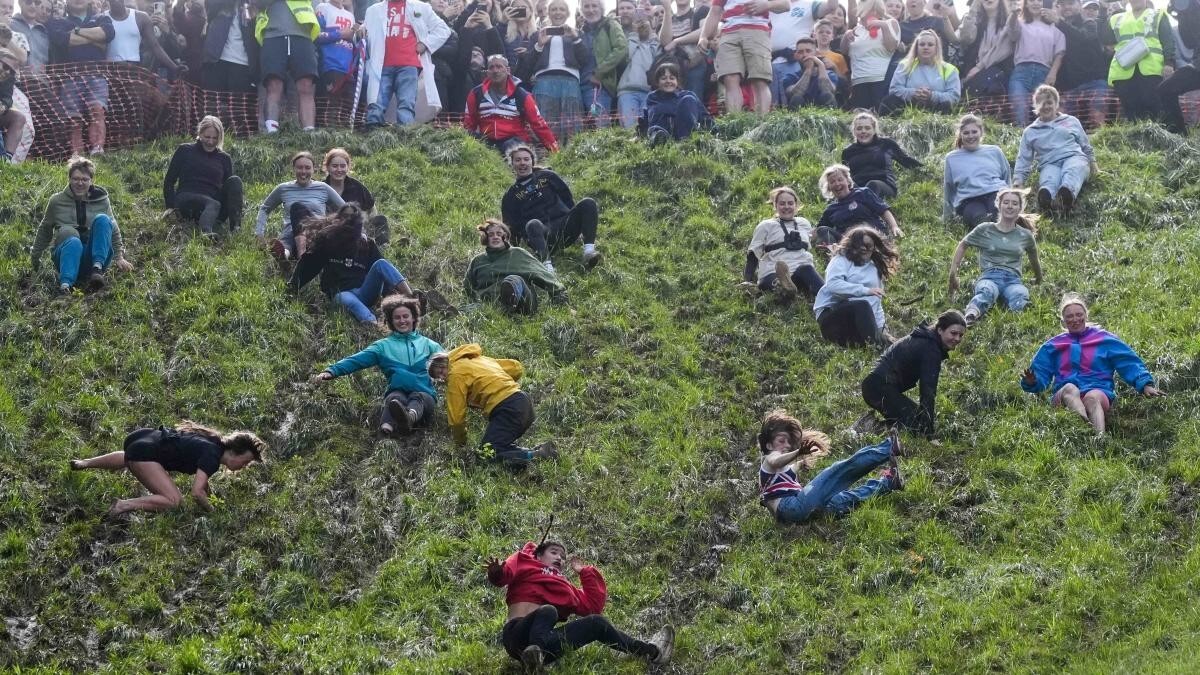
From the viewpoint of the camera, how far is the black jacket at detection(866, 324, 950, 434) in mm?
13578

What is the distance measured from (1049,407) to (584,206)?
6180mm

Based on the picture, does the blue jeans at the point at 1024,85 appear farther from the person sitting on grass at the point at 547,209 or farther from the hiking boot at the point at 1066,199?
the person sitting on grass at the point at 547,209

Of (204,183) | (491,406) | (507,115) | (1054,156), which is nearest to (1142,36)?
(1054,156)

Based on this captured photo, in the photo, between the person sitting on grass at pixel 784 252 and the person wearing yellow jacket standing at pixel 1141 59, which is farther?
the person wearing yellow jacket standing at pixel 1141 59

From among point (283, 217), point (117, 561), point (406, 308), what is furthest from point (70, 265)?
point (117, 561)

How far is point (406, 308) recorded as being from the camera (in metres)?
14.4

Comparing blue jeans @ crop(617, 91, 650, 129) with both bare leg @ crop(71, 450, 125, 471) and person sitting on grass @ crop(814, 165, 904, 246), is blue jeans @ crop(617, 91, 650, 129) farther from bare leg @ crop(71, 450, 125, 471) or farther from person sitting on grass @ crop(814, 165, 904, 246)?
bare leg @ crop(71, 450, 125, 471)

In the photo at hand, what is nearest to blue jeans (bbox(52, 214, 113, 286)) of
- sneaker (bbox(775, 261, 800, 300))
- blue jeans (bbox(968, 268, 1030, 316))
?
sneaker (bbox(775, 261, 800, 300))

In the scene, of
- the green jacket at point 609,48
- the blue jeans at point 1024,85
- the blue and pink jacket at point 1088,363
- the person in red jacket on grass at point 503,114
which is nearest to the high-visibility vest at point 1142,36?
the blue jeans at point 1024,85

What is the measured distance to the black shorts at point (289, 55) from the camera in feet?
69.3

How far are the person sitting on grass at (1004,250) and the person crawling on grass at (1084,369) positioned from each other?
202 centimetres

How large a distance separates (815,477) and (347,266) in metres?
5.92

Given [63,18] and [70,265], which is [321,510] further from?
[63,18]

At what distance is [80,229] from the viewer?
53.7 feet
